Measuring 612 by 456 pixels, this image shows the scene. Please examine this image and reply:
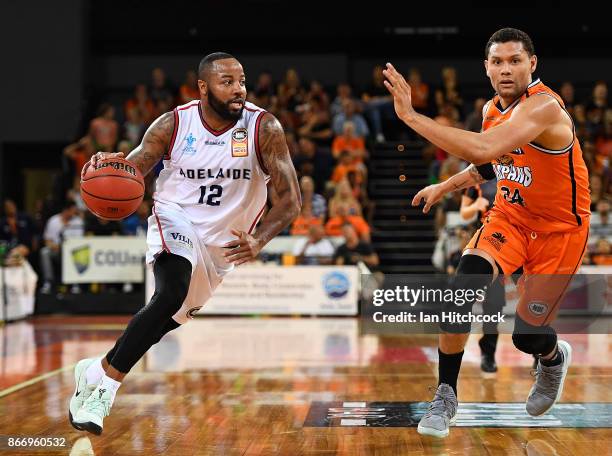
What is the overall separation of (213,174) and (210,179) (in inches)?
1.4

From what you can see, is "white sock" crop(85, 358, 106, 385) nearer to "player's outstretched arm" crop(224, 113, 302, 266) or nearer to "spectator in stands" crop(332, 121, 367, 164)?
"player's outstretched arm" crop(224, 113, 302, 266)

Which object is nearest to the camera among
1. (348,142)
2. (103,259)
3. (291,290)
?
(291,290)

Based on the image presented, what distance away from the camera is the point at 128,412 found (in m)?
5.59

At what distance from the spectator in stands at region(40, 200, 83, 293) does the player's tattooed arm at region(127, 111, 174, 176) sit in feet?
29.1

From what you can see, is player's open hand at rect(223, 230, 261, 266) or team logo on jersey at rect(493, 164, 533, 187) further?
team logo on jersey at rect(493, 164, 533, 187)

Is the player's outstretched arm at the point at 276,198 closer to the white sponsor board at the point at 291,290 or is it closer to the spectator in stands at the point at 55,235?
the white sponsor board at the point at 291,290

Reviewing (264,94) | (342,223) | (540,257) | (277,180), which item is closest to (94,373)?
(277,180)

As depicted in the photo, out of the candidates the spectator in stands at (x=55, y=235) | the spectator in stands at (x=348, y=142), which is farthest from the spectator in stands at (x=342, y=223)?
the spectator in stands at (x=55, y=235)

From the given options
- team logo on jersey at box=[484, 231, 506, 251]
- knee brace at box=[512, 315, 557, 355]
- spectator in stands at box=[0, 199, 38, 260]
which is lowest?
spectator in stands at box=[0, 199, 38, 260]

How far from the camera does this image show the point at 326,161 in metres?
14.8

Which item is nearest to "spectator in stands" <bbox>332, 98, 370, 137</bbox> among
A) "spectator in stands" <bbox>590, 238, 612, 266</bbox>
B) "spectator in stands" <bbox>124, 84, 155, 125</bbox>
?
"spectator in stands" <bbox>124, 84, 155, 125</bbox>

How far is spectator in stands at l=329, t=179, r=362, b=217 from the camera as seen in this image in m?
13.2

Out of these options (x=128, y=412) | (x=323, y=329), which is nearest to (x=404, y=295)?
(x=128, y=412)

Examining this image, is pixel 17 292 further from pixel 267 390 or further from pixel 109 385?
pixel 109 385
